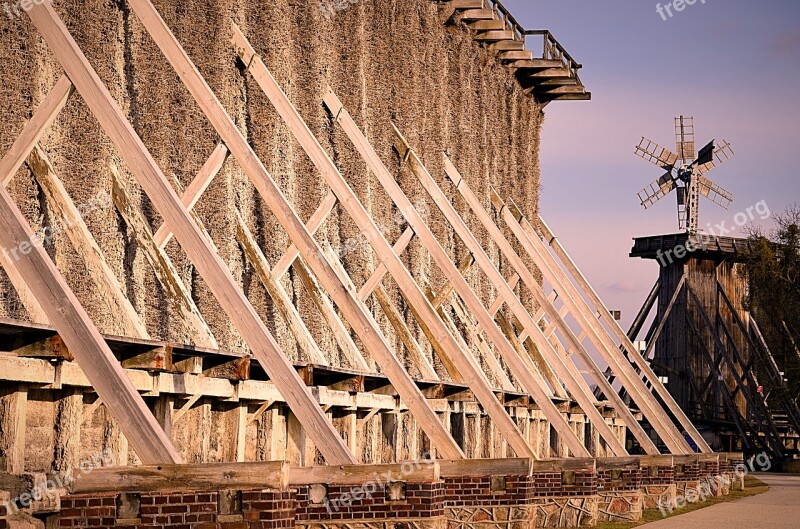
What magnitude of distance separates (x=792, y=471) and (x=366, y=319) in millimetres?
33556

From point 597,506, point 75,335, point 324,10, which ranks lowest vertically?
point 597,506

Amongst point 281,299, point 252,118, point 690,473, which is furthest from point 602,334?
point 281,299

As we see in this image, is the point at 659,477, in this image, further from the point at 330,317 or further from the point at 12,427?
the point at 12,427

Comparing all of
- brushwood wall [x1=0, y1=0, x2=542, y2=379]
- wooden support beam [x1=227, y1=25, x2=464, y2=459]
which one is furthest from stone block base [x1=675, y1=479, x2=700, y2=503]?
wooden support beam [x1=227, y1=25, x2=464, y2=459]

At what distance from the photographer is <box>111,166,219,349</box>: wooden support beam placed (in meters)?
16.3

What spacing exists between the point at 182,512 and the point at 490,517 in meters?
7.59

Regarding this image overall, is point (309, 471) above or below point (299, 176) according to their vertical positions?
below

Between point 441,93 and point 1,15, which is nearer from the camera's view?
point 1,15

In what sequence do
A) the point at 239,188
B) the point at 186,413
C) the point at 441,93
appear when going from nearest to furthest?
the point at 186,413
the point at 239,188
the point at 441,93

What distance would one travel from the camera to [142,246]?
17.0 meters

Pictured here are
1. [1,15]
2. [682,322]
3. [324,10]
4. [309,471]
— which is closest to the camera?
[309,471]

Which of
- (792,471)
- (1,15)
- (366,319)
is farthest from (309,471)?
(792,471)

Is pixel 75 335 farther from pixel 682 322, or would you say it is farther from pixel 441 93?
pixel 682 322

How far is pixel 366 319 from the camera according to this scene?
14.9m
